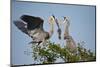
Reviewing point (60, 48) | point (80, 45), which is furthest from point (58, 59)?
point (80, 45)

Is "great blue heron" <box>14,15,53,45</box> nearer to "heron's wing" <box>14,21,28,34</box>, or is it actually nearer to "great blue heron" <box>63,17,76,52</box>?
"heron's wing" <box>14,21,28,34</box>

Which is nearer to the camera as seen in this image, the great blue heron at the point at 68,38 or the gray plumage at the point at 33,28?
the gray plumage at the point at 33,28

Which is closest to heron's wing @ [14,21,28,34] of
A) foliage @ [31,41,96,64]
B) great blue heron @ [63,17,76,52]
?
foliage @ [31,41,96,64]

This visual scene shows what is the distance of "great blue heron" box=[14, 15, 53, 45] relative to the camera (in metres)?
2.47

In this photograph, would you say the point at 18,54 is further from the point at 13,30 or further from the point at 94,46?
the point at 94,46

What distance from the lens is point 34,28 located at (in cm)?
253

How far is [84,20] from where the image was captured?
278 centimetres

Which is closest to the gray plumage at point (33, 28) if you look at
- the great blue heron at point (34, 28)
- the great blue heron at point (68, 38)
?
the great blue heron at point (34, 28)

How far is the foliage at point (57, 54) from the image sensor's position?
2.53m

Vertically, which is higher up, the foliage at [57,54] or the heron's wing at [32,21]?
the heron's wing at [32,21]

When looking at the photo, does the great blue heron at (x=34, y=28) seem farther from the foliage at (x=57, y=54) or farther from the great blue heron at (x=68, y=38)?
the great blue heron at (x=68, y=38)

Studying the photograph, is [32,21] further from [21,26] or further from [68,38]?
[68,38]

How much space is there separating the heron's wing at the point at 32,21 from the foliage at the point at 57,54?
226 mm

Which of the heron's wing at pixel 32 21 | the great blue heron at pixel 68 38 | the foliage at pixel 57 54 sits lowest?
the foliage at pixel 57 54
